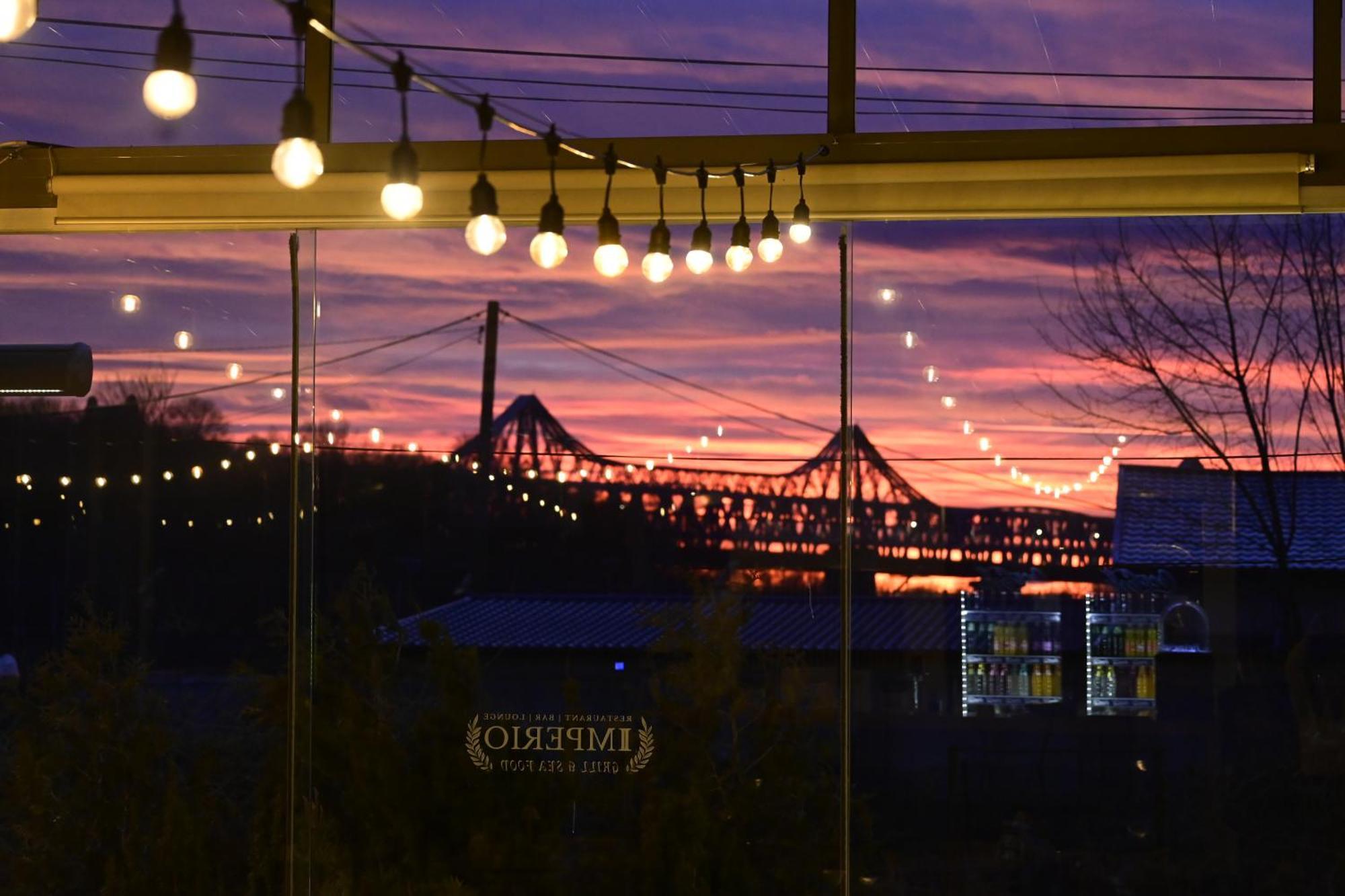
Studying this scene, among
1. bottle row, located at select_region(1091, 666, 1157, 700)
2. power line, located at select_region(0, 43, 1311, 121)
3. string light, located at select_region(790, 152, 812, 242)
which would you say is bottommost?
bottle row, located at select_region(1091, 666, 1157, 700)

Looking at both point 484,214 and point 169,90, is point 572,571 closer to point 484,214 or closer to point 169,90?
point 484,214

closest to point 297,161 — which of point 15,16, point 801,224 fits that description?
point 15,16

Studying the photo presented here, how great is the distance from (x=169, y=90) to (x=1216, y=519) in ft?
9.43

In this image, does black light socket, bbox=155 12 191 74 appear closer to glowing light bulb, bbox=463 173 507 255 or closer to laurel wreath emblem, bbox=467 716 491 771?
glowing light bulb, bbox=463 173 507 255

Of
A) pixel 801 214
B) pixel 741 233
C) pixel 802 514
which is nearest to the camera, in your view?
pixel 741 233

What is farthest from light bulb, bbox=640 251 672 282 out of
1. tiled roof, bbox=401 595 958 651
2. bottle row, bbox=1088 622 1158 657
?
bottle row, bbox=1088 622 1158 657

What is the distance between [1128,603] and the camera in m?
3.89

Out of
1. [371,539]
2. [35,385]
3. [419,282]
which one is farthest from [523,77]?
[35,385]

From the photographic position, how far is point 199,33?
414cm

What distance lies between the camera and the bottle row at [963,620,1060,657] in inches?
154

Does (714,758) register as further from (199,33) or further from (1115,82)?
(199,33)

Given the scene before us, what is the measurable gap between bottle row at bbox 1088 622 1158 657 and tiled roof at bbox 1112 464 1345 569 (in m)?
0.17

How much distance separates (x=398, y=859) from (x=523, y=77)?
7.06 ft

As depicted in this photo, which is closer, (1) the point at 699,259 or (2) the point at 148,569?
(1) the point at 699,259
